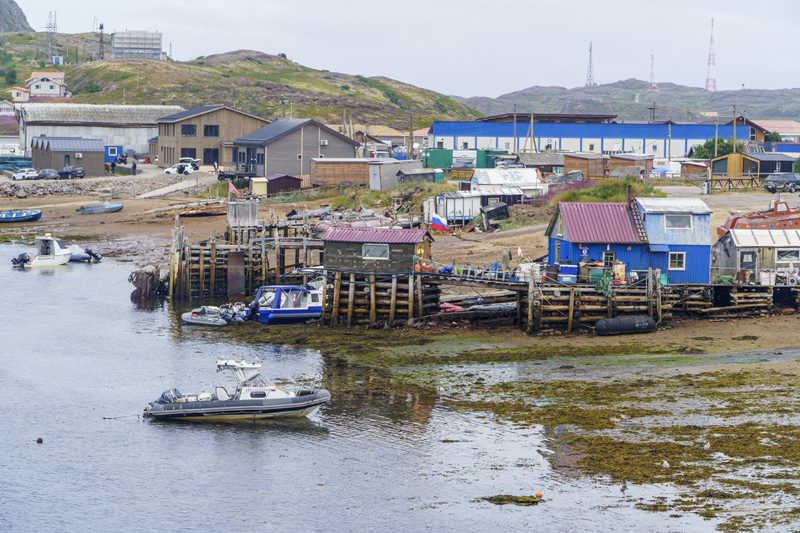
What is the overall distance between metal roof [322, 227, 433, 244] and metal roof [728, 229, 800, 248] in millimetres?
15230

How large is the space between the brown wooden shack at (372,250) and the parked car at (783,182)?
41758 mm

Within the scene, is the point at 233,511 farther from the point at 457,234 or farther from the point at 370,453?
the point at 457,234

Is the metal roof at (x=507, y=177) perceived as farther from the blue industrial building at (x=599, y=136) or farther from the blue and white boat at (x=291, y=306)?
the blue industrial building at (x=599, y=136)

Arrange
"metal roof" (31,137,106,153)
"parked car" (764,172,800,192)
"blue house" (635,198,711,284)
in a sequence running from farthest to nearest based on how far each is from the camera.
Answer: "metal roof" (31,137,106,153) < "parked car" (764,172,800,192) < "blue house" (635,198,711,284)

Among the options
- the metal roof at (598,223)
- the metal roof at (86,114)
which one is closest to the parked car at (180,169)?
the metal roof at (86,114)

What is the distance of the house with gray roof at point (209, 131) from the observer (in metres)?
110

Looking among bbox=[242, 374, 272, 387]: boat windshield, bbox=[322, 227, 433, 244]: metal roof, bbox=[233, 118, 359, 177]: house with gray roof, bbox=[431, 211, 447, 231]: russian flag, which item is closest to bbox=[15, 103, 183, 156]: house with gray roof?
bbox=[233, 118, 359, 177]: house with gray roof

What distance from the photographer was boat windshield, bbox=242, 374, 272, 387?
34312 millimetres

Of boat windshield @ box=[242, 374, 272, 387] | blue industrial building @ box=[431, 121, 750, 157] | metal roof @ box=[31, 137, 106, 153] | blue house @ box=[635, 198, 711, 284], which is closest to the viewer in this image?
boat windshield @ box=[242, 374, 272, 387]

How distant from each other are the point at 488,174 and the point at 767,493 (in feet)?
178

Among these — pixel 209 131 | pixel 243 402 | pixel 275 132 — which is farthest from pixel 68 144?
pixel 243 402

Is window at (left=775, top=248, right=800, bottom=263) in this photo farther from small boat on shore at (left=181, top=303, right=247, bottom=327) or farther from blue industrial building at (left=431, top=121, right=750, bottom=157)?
blue industrial building at (left=431, top=121, right=750, bottom=157)

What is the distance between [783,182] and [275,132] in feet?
161

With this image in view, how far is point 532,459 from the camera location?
29.5m
